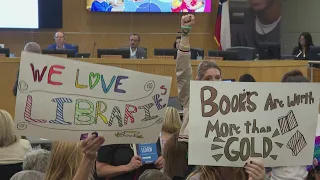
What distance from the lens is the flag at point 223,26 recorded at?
1322cm

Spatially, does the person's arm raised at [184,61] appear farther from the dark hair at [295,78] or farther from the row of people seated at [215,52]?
the row of people seated at [215,52]

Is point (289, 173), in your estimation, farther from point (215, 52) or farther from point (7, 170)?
point (215, 52)

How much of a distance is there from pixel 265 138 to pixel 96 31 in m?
10.8

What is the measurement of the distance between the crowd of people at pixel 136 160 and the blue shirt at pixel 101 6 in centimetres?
882

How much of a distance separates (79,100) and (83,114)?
0.07 meters

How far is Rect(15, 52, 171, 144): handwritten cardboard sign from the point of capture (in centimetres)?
254

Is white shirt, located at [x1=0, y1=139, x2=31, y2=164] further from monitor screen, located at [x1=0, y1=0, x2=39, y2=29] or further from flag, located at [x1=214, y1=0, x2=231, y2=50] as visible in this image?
flag, located at [x1=214, y1=0, x2=231, y2=50]

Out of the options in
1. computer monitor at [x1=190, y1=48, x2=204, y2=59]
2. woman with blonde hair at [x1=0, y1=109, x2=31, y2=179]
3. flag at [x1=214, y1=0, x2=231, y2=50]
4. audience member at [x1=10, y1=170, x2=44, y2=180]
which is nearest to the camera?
audience member at [x1=10, y1=170, x2=44, y2=180]

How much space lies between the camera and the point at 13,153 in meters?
4.31

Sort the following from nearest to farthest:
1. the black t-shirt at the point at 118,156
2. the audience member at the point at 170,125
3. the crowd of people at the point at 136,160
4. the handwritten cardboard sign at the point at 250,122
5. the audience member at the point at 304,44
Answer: the handwritten cardboard sign at the point at 250,122
the crowd of people at the point at 136,160
the black t-shirt at the point at 118,156
the audience member at the point at 170,125
the audience member at the point at 304,44

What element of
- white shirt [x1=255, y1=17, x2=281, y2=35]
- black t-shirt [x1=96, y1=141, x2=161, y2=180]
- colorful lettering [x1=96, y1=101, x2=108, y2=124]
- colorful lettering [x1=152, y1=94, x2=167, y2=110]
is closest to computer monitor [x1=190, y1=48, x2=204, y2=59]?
white shirt [x1=255, y1=17, x2=281, y2=35]

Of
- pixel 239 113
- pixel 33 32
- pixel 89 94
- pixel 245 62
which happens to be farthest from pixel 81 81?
pixel 33 32

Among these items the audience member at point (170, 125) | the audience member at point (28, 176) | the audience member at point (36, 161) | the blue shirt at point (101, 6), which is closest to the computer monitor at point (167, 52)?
the blue shirt at point (101, 6)

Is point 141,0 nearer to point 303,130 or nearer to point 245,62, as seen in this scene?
point 245,62
